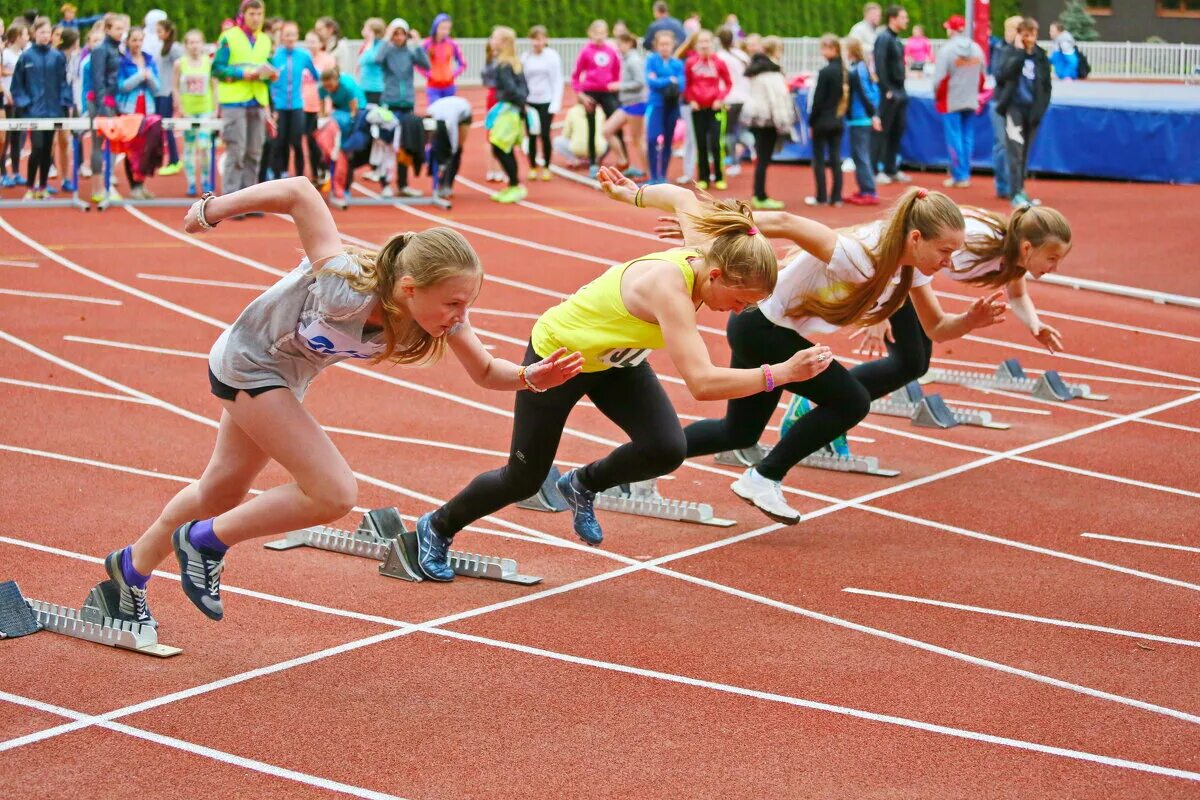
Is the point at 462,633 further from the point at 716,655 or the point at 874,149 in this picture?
the point at 874,149

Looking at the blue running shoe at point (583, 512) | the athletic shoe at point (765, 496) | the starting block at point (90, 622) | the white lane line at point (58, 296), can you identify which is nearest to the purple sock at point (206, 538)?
the starting block at point (90, 622)

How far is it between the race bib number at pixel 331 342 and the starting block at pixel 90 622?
4.01 feet

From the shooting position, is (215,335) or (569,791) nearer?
(569,791)

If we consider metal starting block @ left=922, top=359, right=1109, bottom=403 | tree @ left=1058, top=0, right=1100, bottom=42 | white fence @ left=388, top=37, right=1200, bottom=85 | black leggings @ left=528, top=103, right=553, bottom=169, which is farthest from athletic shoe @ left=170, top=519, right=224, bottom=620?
tree @ left=1058, top=0, right=1100, bottom=42

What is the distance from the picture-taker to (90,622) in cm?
535

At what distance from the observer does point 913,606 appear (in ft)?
19.4

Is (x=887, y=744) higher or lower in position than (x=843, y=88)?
lower

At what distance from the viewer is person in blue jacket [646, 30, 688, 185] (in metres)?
18.0

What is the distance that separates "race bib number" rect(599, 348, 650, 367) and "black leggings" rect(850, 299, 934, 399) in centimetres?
202

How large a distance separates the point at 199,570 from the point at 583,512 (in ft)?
6.08

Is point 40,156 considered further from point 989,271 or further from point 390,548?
point 989,271

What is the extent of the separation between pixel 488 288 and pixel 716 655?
811cm

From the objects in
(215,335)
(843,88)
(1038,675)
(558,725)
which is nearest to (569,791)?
(558,725)

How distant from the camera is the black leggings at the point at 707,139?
58.7 ft
